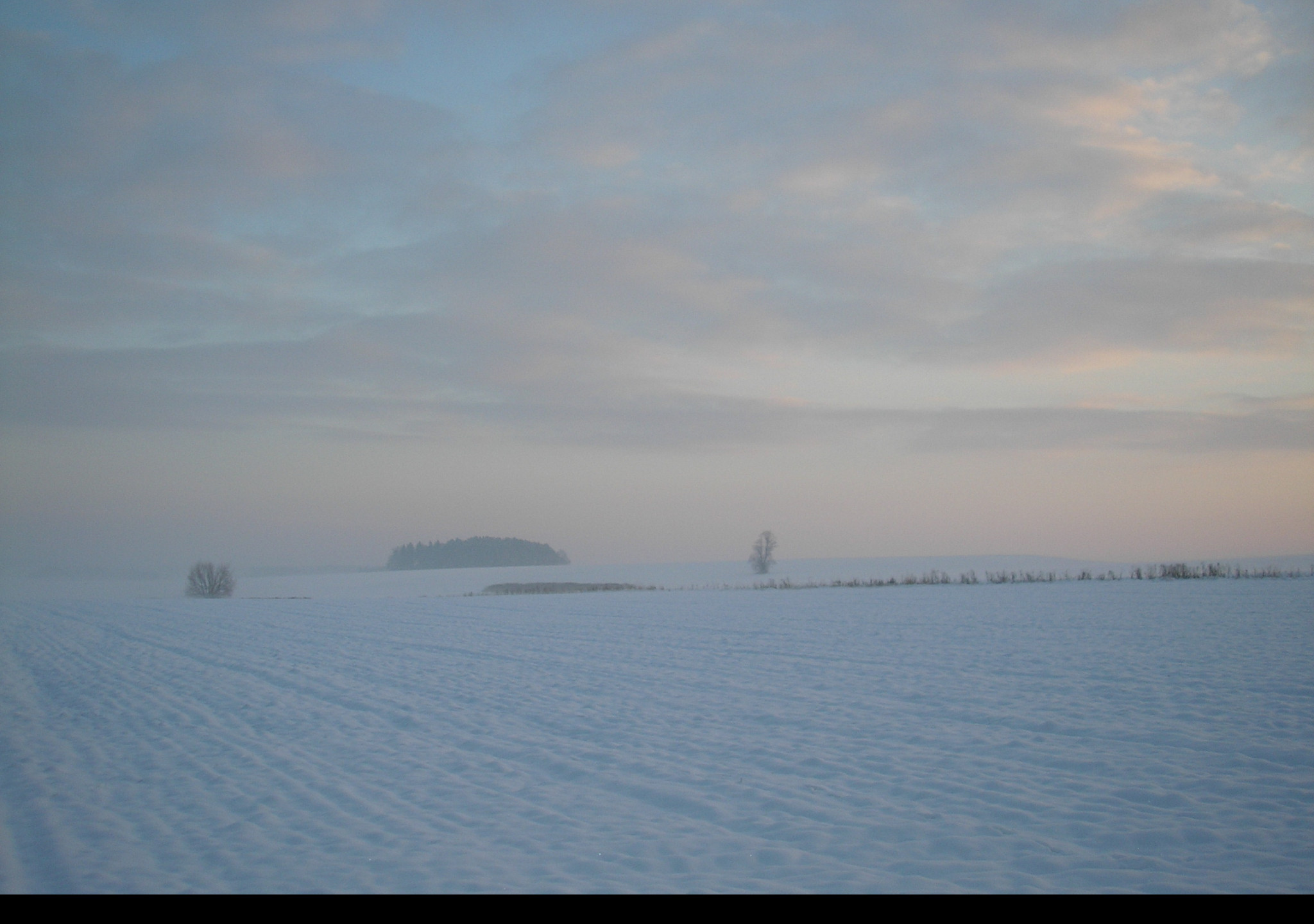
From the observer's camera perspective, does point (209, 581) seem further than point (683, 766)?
Yes

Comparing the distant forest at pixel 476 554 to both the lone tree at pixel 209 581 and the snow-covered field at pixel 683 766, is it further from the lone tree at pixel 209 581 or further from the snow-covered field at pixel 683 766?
the snow-covered field at pixel 683 766

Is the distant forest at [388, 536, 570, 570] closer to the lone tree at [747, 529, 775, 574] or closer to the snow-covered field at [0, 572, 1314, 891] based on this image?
the lone tree at [747, 529, 775, 574]

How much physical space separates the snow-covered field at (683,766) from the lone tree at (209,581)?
170ft

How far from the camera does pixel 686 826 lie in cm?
573

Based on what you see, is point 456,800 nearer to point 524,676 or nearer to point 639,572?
point 524,676

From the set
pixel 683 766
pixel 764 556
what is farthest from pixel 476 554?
pixel 683 766

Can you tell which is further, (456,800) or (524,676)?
(524,676)

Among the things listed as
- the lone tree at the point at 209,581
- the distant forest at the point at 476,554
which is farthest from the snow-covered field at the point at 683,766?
the distant forest at the point at 476,554

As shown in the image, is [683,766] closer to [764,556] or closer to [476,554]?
[764,556]

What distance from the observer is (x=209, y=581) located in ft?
205

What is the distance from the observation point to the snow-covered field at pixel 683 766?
16.3 ft

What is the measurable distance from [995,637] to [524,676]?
31.1ft

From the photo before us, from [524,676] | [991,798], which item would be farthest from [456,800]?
[524,676]

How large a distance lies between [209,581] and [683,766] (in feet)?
219
